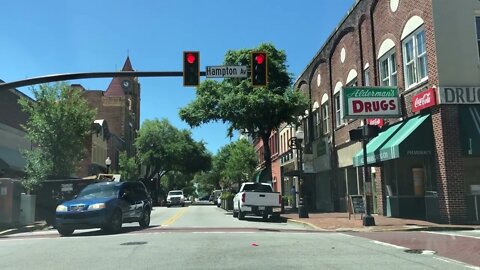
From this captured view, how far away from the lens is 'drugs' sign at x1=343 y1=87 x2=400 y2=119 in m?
22.5

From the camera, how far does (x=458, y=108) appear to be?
63.7ft

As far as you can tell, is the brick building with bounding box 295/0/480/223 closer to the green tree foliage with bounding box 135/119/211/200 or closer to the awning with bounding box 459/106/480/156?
the awning with bounding box 459/106/480/156

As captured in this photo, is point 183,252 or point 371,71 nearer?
point 183,252

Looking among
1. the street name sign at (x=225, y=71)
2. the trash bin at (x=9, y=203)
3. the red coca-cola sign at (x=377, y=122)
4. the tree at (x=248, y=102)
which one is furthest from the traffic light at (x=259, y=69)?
the tree at (x=248, y=102)

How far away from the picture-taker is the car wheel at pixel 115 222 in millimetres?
18002

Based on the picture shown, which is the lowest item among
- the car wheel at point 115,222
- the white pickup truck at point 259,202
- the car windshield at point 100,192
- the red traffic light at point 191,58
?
the car wheel at point 115,222

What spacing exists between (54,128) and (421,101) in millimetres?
17892

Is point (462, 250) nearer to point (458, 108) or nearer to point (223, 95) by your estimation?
point (458, 108)

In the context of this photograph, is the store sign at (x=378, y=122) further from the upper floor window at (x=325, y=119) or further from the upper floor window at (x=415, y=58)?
the upper floor window at (x=325, y=119)

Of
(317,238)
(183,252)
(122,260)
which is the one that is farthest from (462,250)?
(122,260)

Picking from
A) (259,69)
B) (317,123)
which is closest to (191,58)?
(259,69)

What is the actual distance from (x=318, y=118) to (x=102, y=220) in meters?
23.1

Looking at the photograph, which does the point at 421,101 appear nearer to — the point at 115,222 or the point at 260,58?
the point at 260,58

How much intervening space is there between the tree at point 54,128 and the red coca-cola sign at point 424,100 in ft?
54.4
